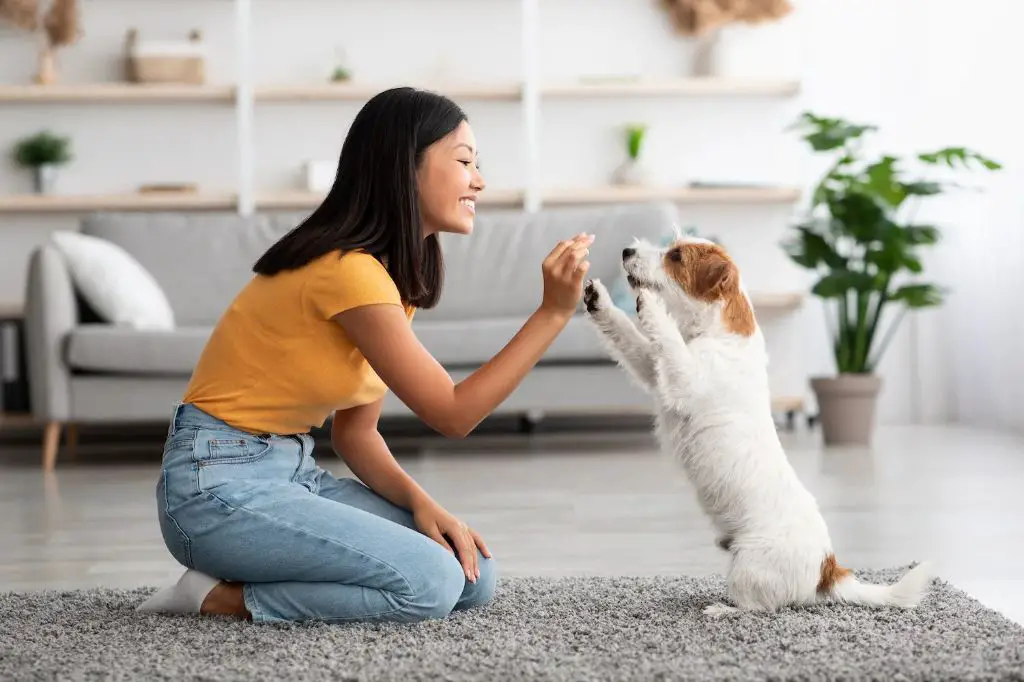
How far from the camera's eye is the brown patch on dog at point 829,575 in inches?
72.3

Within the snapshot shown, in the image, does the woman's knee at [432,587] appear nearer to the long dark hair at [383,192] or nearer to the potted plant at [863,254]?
the long dark hair at [383,192]

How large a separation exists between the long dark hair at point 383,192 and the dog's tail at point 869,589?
77 centimetres

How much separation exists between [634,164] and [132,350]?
247 centimetres

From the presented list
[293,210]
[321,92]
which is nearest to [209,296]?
[293,210]

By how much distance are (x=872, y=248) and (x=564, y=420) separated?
1.73 meters

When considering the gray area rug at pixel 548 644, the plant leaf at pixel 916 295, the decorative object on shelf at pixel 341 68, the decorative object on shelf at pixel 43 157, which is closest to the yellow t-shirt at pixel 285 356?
the gray area rug at pixel 548 644

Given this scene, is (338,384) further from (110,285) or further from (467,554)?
(110,285)

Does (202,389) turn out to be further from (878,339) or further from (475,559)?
(878,339)

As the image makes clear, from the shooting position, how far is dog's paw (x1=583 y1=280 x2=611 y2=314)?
188 centimetres

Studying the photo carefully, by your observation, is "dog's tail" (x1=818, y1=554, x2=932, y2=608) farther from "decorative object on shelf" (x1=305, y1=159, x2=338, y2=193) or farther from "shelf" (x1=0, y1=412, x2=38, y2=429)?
"decorative object on shelf" (x1=305, y1=159, x2=338, y2=193)

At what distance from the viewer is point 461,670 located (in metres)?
1.56

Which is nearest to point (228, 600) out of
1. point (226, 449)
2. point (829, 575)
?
point (226, 449)

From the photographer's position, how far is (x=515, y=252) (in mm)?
5113

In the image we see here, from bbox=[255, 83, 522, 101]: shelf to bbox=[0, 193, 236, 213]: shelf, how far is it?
20.2 inches
